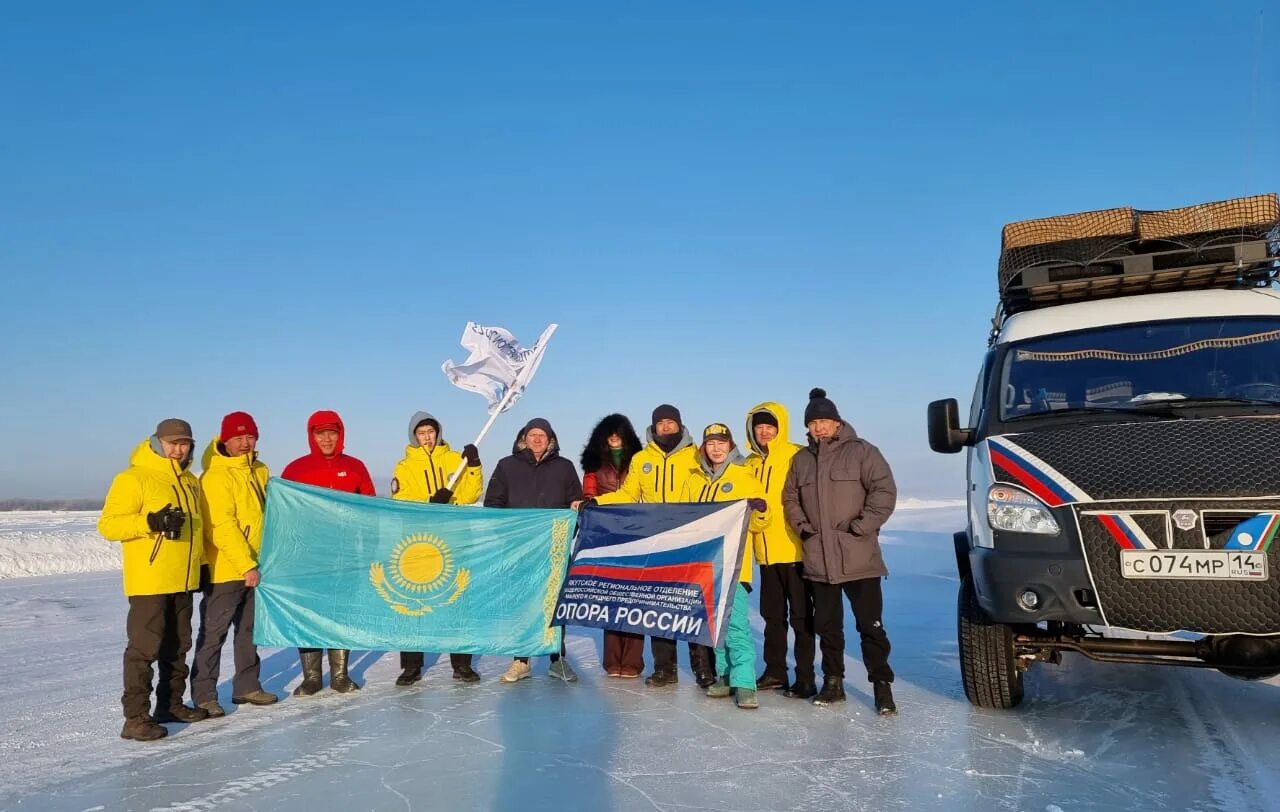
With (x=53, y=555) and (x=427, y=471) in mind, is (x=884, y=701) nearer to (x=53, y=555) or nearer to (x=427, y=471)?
(x=427, y=471)

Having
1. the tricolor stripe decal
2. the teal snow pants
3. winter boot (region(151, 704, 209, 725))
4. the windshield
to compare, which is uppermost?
the windshield

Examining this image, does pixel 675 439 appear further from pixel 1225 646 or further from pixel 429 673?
pixel 1225 646

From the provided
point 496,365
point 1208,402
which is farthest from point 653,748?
point 496,365

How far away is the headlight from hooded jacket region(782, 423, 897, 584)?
3.18ft

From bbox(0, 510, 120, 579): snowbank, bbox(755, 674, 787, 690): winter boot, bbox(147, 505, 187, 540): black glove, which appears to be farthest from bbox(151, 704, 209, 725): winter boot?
bbox(0, 510, 120, 579): snowbank

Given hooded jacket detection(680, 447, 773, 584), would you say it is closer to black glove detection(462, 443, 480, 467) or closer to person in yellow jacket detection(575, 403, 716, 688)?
person in yellow jacket detection(575, 403, 716, 688)

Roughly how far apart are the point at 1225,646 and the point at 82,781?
19.1ft

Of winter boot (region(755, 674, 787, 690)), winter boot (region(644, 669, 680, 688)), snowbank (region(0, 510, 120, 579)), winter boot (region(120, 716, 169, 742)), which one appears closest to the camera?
winter boot (region(120, 716, 169, 742))

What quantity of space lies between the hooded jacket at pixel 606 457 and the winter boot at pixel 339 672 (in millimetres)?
2318

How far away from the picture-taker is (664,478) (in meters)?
6.65

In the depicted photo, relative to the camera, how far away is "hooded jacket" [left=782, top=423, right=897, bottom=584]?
550 centimetres

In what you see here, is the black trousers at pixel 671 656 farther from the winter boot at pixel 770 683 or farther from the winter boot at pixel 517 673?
the winter boot at pixel 517 673

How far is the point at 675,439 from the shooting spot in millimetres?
6719

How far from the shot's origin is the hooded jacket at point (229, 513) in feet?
19.1
